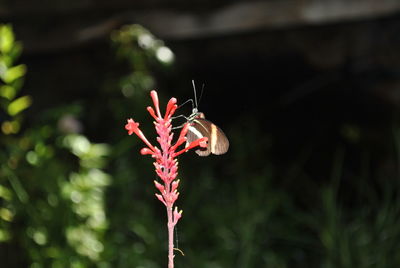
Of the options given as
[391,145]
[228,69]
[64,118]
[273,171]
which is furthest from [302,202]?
[64,118]

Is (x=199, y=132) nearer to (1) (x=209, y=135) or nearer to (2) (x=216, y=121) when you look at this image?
(1) (x=209, y=135)

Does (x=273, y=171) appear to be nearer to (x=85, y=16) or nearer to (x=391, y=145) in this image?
(x=391, y=145)

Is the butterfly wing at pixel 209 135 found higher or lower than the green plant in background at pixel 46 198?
lower

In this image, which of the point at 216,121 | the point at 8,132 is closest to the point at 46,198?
the point at 8,132

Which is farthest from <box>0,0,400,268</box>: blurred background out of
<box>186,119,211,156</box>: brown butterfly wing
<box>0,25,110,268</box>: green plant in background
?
<box>186,119,211,156</box>: brown butterfly wing

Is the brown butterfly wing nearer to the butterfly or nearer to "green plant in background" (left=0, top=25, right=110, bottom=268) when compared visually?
the butterfly

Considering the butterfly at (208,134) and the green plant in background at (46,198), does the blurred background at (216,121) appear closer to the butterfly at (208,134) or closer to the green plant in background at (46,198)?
the green plant in background at (46,198)

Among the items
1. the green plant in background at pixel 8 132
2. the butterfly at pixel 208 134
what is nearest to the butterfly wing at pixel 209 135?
the butterfly at pixel 208 134
